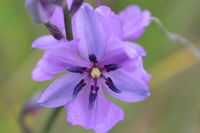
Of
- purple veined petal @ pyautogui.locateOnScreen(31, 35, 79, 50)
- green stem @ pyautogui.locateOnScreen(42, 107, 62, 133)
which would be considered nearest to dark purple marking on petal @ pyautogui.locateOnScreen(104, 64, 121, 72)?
purple veined petal @ pyautogui.locateOnScreen(31, 35, 79, 50)

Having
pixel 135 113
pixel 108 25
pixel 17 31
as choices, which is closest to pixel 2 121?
pixel 17 31

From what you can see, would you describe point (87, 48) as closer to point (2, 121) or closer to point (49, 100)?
point (49, 100)

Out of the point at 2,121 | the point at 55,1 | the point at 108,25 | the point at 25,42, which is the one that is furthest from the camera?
the point at 25,42

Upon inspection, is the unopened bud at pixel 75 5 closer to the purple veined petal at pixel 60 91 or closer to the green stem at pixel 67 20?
the green stem at pixel 67 20

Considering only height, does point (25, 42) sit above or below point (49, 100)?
above

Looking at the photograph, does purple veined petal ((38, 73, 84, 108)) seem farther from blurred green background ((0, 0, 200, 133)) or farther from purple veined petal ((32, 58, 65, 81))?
blurred green background ((0, 0, 200, 133))

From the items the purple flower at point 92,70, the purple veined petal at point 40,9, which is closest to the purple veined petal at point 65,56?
the purple flower at point 92,70

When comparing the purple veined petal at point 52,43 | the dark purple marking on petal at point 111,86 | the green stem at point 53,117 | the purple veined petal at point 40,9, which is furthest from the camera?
the green stem at point 53,117
